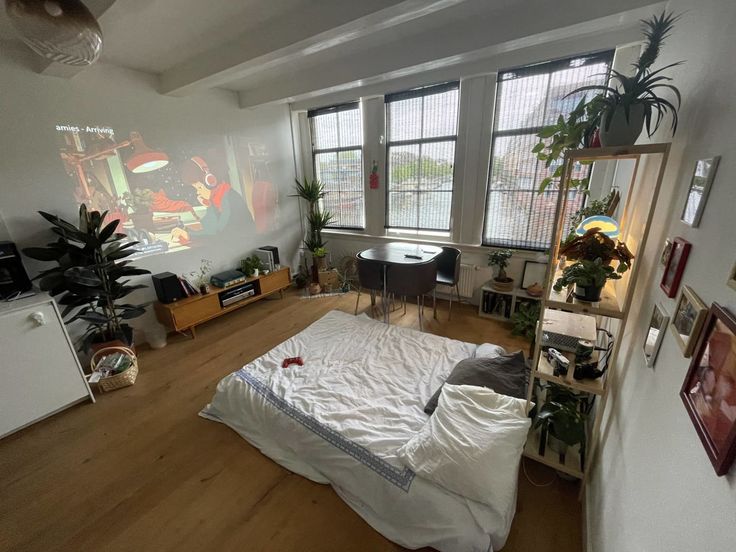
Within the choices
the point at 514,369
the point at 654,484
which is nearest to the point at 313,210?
the point at 514,369

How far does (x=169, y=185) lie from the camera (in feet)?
10.2

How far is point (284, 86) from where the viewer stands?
10.9 ft

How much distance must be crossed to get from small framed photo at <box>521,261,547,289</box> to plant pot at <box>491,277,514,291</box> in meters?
0.15

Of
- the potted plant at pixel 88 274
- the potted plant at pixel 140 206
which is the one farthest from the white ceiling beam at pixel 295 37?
the potted plant at pixel 88 274

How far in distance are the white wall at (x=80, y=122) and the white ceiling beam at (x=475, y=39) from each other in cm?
106

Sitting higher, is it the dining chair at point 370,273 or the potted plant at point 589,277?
the potted plant at point 589,277

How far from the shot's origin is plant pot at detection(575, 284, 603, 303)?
1.26 meters

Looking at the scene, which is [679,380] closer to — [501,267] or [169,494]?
[169,494]

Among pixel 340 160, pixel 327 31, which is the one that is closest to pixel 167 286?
pixel 327 31

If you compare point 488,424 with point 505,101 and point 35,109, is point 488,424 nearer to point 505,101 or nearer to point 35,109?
point 505,101

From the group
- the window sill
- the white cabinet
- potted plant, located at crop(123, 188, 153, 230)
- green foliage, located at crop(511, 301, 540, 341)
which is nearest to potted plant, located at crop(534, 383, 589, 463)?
green foliage, located at crop(511, 301, 540, 341)

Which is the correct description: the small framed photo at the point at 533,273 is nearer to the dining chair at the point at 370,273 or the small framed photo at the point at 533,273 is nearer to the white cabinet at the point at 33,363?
the dining chair at the point at 370,273

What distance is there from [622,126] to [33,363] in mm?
3621

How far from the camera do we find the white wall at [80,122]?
7.28 ft
